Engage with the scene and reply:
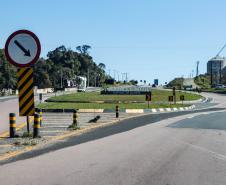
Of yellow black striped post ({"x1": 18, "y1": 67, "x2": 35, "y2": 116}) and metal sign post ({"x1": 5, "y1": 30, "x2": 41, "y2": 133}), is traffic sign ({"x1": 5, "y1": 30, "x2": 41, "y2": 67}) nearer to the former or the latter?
metal sign post ({"x1": 5, "y1": 30, "x2": 41, "y2": 133})

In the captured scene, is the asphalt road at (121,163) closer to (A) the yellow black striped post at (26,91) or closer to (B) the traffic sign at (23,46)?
(A) the yellow black striped post at (26,91)

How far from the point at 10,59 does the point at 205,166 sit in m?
6.15

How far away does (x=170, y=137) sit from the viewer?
713 inches

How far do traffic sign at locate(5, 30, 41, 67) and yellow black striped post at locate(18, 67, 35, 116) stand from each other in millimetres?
695

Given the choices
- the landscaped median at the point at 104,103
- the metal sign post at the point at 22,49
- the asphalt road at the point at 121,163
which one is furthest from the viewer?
the landscaped median at the point at 104,103

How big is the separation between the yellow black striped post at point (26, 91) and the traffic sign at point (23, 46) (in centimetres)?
69

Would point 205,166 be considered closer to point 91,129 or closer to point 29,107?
point 29,107

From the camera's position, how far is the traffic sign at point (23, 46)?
13.7 metres

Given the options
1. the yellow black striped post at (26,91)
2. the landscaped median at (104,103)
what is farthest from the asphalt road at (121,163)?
the landscaped median at (104,103)

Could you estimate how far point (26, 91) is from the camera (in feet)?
47.4

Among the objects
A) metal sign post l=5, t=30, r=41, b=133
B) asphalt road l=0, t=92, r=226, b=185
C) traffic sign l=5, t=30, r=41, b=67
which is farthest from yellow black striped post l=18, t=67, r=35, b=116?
asphalt road l=0, t=92, r=226, b=185

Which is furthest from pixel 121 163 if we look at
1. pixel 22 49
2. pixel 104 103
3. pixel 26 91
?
pixel 104 103

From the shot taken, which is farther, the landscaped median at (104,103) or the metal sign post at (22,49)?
the landscaped median at (104,103)

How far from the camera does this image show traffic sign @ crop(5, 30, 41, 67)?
45.1ft
